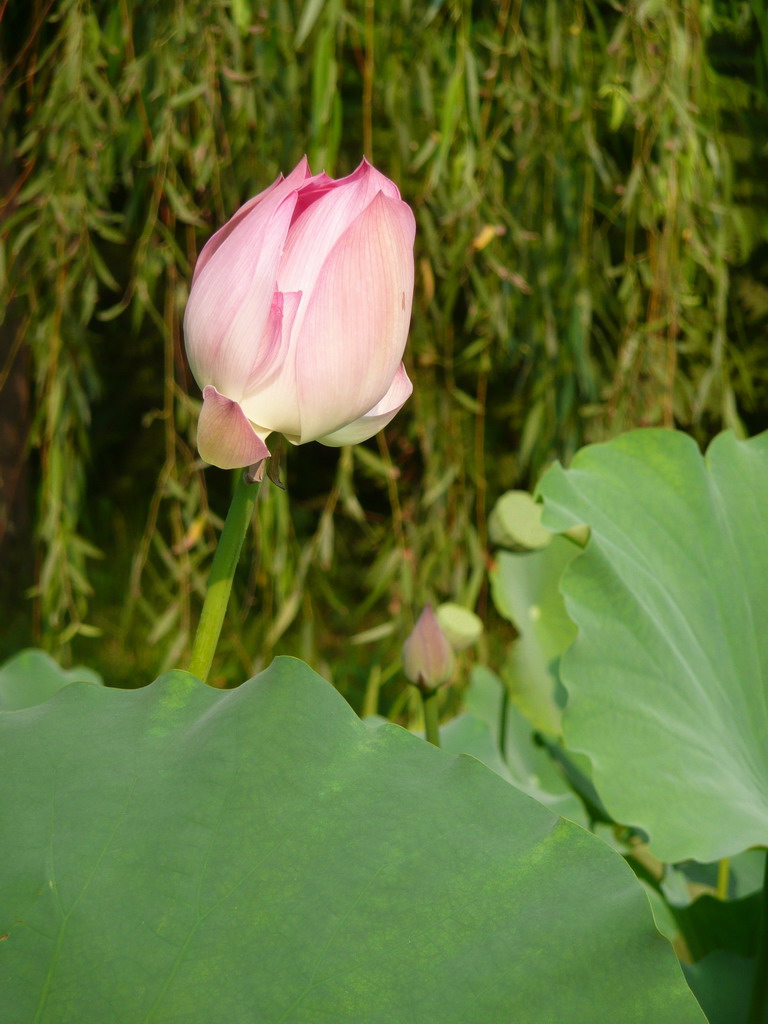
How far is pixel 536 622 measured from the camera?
1.13 m

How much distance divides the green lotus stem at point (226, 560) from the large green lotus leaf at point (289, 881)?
0.03m

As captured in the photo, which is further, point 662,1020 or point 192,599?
point 192,599

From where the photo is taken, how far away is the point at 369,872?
0.35m

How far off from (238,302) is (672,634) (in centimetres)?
41

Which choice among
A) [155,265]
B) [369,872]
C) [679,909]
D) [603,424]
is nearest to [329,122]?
[155,265]

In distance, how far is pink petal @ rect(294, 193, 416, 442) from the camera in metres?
0.38

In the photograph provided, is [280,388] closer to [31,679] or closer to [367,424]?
[367,424]

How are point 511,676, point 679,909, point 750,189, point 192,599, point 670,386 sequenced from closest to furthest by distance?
point 679,909, point 511,676, point 670,386, point 192,599, point 750,189

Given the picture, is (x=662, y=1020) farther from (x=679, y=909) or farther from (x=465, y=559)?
(x=465, y=559)

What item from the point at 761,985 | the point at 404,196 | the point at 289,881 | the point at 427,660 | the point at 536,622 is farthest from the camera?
the point at 404,196

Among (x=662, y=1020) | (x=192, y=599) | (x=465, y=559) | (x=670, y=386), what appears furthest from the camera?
(x=192, y=599)

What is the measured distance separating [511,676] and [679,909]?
0.92 feet

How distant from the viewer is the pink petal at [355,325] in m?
0.38

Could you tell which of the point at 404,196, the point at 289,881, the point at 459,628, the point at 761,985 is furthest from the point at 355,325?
the point at 404,196
